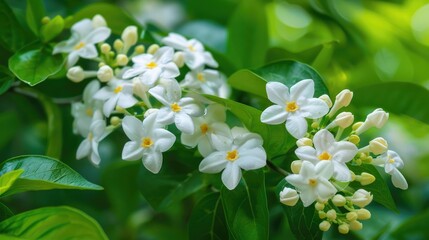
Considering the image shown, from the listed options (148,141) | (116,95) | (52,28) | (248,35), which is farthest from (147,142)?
(248,35)

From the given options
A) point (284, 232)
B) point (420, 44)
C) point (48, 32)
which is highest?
point (48, 32)

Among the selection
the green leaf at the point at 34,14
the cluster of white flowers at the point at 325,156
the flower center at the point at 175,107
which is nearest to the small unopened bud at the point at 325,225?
the cluster of white flowers at the point at 325,156

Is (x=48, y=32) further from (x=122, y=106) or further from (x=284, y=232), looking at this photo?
(x=284, y=232)

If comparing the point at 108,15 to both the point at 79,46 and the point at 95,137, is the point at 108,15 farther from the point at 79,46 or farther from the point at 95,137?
the point at 95,137

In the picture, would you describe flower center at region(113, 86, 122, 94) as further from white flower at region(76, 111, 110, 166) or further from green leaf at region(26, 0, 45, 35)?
green leaf at region(26, 0, 45, 35)

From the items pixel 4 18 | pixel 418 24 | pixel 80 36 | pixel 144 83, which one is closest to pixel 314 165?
pixel 144 83

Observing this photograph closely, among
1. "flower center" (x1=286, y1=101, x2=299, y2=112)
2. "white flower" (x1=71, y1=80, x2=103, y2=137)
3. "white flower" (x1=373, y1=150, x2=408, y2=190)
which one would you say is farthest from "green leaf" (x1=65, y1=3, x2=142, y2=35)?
"white flower" (x1=373, y1=150, x2=408, y2=190)

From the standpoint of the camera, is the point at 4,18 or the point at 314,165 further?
the point at 4,18
